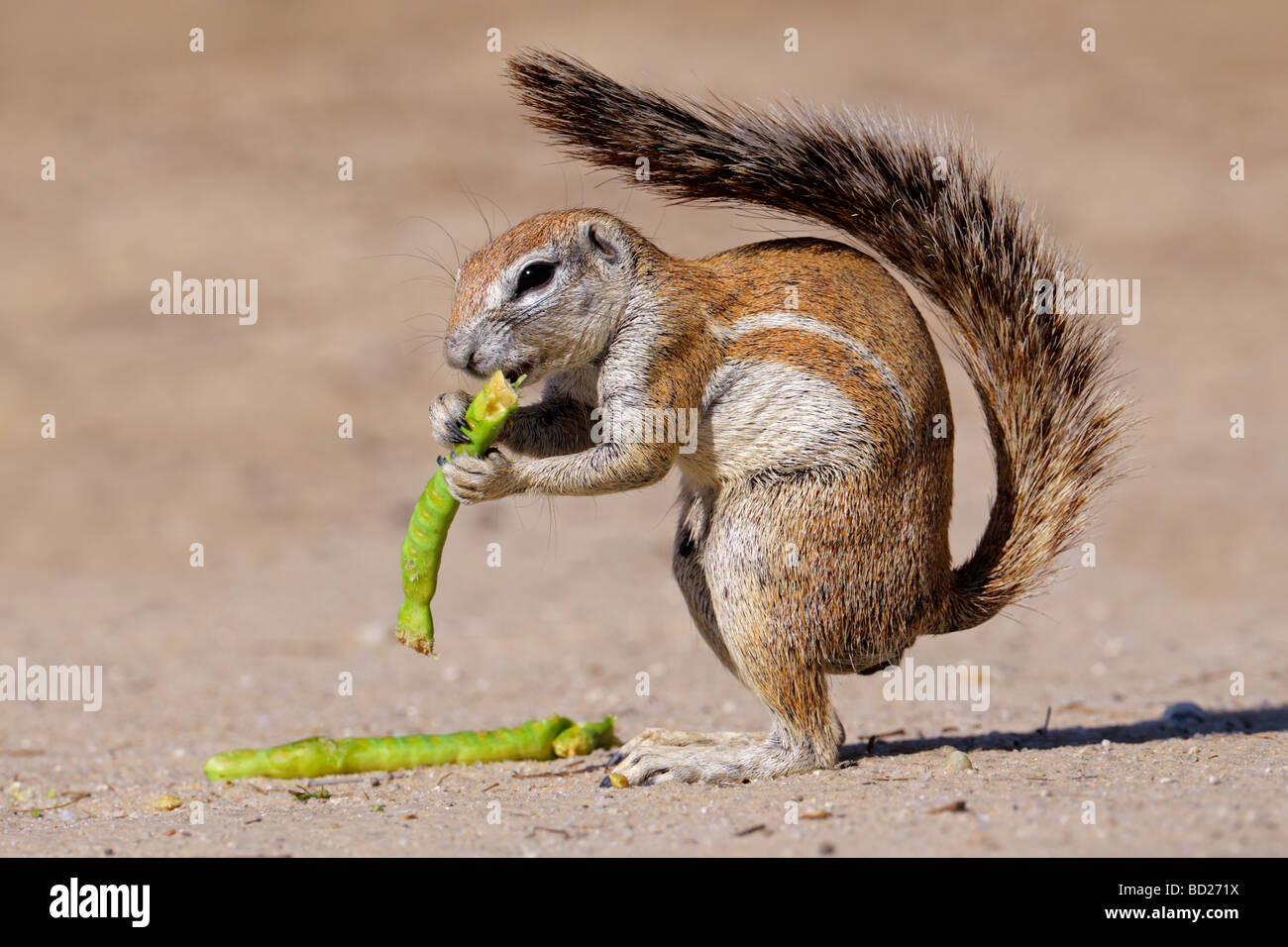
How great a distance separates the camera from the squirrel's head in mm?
5199

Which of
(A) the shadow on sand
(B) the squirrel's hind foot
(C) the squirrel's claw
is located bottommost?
(A) the shadow on sand

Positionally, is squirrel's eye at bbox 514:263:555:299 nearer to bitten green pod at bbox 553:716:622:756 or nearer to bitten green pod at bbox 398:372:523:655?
bitten green pod at bbox 398:372:523:655

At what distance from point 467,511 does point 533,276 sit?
25.8ft

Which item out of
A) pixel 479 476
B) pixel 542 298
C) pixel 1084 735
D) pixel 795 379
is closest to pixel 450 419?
pixel 479 476

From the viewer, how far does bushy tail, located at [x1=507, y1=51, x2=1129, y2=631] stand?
547cm

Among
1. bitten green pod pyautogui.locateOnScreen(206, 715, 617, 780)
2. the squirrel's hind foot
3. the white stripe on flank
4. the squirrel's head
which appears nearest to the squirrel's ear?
the squirrel's head

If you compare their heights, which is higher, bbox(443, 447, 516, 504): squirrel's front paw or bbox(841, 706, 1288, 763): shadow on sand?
bbox(443, 447, 516, 504): squirrel's front paw

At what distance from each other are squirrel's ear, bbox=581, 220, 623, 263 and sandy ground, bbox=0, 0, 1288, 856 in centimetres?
58

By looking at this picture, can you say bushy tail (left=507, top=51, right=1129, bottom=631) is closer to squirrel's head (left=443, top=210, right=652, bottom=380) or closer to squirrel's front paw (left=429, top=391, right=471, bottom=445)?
squirrel's head (left=443, top=210, right=652, bottom=380)

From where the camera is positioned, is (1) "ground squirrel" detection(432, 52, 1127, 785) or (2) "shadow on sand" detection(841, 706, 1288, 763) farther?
(2) "shadow on sand" detection(841, 706, 1288, 763)

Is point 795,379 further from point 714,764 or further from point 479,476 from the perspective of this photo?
point 714,764

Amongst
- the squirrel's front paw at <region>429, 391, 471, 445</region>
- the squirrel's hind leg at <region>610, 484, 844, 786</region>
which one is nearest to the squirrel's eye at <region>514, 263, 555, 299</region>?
the squirrel's front paw at <region>429, 391, 471, 445</region>

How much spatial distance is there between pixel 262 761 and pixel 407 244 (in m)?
13.8

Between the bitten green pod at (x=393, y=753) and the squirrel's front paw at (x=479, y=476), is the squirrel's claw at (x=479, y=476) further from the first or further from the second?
the bitten green pod at (x=393, y=753)
